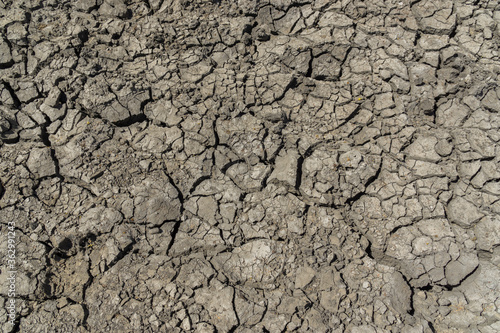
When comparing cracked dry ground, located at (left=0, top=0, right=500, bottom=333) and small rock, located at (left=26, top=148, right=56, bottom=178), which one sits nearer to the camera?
cracked dry ground, located at (left=0, top=0, right=500, bottom=333)

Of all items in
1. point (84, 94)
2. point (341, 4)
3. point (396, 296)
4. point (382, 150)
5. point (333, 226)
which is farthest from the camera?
point (341, 4)

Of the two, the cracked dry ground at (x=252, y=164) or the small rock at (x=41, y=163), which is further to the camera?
the small rock at (x=41, y=163)

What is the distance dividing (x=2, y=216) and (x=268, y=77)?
216 cm

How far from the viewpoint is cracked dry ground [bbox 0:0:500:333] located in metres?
2.17

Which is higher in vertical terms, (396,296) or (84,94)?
(84,94)

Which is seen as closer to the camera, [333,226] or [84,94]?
[333,226]

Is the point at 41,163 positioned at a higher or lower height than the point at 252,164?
higher

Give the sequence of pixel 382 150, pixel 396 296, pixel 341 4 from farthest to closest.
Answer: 1. pixel 341 4
2. pixel 382 150
3. pixel 396 296

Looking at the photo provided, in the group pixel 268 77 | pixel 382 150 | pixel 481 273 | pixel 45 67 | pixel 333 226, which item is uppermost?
pixel 45 67

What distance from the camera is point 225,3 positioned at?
2982 mm

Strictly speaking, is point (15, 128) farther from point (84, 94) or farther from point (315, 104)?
point (315, 104)

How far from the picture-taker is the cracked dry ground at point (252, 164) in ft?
7.13

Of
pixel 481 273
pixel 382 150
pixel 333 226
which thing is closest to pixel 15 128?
pixel 333 226

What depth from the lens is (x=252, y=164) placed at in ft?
8.28
